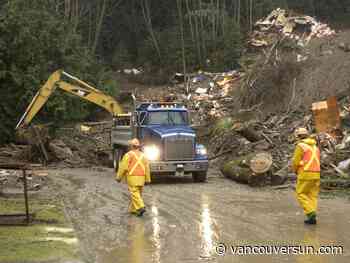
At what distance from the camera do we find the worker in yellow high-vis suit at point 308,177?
12781mm

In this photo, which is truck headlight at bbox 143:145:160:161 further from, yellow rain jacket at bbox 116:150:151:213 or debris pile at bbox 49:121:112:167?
debris pile at bbox 49:121:112:167

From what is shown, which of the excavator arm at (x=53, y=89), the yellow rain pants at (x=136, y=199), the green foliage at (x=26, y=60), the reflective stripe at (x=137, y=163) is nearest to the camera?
the yellow rain pants at (x=136, y=199)

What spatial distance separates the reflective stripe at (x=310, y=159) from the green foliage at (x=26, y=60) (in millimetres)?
21101

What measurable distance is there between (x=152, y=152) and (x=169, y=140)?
0.69 meters

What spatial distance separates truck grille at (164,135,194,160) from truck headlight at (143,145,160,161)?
306mm

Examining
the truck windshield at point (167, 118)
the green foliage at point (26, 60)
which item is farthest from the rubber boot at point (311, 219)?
the green foliage at point (26, 60)

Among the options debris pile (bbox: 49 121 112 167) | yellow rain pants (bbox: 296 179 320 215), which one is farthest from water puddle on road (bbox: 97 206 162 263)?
debris pile (bbox: 49 121 112 167)

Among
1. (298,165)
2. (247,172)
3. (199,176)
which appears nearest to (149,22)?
(199,176)

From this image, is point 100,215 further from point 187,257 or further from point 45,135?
point 45,135

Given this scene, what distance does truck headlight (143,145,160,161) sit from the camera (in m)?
21.8

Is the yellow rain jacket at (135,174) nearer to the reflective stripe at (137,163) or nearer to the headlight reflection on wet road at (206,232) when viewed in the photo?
the reflective stripe at (137,163)

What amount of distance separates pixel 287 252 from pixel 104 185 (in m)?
11.6

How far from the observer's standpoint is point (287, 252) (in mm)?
10453

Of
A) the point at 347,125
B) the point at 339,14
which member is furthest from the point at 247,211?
the point at 339,14
